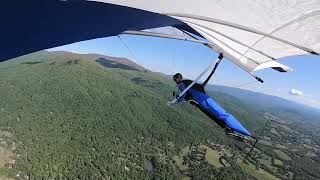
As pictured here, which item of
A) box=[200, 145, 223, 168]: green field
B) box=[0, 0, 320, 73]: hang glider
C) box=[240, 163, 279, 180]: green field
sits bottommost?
box=[240, 163, 279, 180]: green field

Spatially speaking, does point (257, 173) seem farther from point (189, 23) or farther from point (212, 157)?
point (189, 23)

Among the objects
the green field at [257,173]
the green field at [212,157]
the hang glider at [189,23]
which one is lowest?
the green field at [257,173]

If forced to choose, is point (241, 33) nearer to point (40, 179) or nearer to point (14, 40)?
point (14, 40)

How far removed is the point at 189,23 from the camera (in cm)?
483

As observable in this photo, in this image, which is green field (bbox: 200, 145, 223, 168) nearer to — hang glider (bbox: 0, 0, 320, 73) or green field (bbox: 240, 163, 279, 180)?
green field (bbox: 240, 163, 279, 180)

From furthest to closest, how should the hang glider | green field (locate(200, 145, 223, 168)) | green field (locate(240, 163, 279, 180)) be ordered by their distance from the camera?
green field (locate(200, 145, 223, 168))
green field (locate(240, 163, 279, 180))
the hang glider

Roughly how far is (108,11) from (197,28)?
4.16ft

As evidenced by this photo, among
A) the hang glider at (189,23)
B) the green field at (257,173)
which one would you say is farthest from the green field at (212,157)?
the hang glider at (189,23)

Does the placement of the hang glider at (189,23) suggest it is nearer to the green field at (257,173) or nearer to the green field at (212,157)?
the green field at (257,173)

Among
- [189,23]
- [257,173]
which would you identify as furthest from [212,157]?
[189,23]

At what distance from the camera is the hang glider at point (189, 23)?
166 inches

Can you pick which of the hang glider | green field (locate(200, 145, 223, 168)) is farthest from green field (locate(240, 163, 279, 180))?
the hang glider

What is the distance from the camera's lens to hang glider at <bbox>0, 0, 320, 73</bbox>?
421cm

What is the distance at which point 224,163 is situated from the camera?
175500mm
